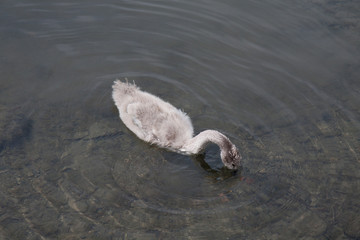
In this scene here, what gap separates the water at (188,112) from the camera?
6.30 m

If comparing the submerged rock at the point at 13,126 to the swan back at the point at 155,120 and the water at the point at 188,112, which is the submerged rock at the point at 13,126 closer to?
the water at the point at 188,112

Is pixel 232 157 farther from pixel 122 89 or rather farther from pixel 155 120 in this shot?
pixel 122 89

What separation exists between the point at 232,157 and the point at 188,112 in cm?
162

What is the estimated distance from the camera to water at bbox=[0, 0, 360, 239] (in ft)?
20.7

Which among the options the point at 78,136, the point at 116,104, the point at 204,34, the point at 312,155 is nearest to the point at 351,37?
the point at 204,34

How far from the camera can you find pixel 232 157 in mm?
6902

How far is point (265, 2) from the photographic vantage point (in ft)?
36.4

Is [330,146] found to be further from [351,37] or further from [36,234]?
[36,234]

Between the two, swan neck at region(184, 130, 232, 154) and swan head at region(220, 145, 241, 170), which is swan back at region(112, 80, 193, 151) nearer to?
swan neck at region(184, 130, 232, 154)

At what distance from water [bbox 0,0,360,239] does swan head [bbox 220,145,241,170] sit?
19cm

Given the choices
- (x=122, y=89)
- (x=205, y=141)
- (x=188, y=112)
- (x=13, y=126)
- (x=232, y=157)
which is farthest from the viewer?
(x=188, y=112)

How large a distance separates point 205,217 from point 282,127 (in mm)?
2540

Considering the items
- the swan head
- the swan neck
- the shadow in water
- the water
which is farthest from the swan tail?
the swan head

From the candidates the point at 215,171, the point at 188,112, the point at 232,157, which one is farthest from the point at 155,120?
the point at 232,157
